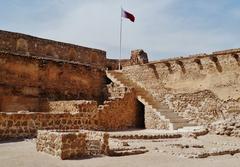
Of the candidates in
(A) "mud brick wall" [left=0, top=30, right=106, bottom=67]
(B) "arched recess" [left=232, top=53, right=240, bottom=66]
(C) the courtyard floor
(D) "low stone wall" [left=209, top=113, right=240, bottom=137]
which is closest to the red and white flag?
(A) "mud brick wall" [left=0, top=30, right=106, bottom=67]

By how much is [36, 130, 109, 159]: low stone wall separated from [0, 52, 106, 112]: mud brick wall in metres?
8.54

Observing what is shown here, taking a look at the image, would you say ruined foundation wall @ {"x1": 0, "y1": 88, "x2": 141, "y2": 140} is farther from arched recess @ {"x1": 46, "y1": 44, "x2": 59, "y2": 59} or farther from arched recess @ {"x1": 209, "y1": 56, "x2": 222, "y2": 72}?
arched recess @ {"x1": 46, "y1": 44, "x2": 59, "y2": 59}

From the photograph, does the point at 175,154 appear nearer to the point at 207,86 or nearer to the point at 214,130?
the point at 214,130

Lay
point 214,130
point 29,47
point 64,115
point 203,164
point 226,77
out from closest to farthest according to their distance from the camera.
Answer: point 203,164, point 64,115, point 214,130, point 226,77, point 29,47

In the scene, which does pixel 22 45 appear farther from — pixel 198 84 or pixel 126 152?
pixel 126 152

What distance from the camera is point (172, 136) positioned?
1402 cm

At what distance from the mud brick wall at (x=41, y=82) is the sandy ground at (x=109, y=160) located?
26.7 feet

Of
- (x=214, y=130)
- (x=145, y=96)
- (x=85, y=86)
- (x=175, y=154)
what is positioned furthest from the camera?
(x=85, y=86)

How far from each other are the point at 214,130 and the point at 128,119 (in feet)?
14.3

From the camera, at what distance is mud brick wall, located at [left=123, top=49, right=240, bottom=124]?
16.9m

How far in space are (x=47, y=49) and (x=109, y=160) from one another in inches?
656

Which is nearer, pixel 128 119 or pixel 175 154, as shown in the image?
pixel 175 154

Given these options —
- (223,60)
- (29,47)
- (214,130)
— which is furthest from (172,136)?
(29,47)

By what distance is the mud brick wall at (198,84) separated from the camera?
16.9 metres
